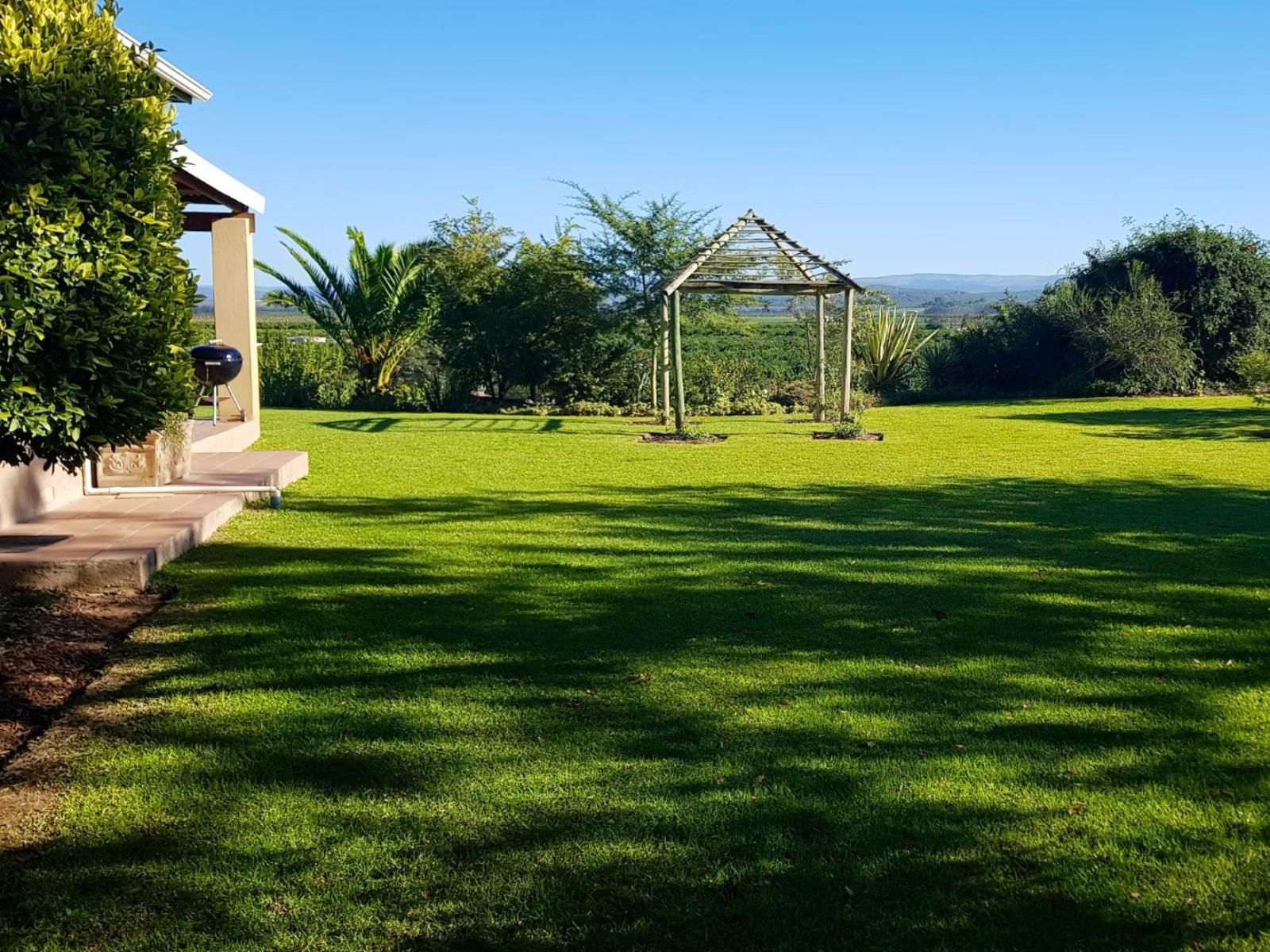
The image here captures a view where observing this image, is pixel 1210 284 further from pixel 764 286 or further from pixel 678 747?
pixel 678 747

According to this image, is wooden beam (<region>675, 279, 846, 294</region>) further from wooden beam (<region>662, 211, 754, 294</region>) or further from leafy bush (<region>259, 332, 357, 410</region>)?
leafy bush (<region>259, 332, 357, 410</region>)

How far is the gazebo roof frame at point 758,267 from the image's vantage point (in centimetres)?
1681

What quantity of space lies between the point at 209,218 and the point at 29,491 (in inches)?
320

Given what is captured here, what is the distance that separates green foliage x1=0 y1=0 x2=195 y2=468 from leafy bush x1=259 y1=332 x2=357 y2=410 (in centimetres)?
1897

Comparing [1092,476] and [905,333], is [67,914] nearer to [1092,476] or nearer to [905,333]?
[1092,476]

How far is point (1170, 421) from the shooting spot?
18875 mm

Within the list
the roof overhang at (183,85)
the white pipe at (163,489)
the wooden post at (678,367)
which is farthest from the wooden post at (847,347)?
the white pipe at (163,489)

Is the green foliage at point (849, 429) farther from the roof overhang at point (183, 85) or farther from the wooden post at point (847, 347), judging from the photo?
the roof overhang at point (183, 85)

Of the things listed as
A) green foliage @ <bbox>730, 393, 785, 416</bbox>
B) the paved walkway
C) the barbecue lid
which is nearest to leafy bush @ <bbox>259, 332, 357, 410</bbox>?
green foliage @ <bbox>730, 393, 785, 416</bbox>

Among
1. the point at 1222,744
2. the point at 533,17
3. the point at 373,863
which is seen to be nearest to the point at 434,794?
the point at 373,863

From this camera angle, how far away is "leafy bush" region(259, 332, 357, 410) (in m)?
24.5

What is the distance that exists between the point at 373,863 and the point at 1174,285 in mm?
28130

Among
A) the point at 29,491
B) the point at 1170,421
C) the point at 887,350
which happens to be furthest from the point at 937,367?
the point at 29,491

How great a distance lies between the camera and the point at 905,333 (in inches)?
1062
